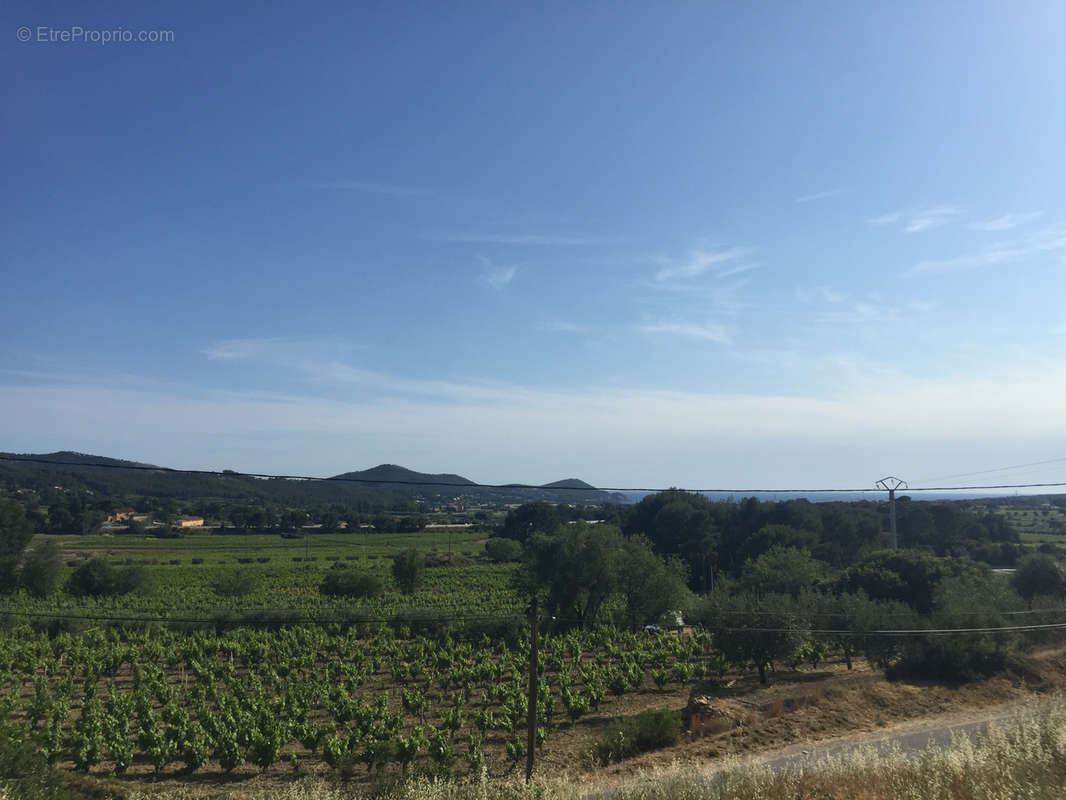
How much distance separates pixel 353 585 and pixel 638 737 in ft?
143

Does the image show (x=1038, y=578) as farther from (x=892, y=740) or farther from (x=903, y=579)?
(x=892, y=740)

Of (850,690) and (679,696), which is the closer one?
(850,690)

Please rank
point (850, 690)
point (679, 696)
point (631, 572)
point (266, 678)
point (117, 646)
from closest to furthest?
point (850, 690), point (679, 696), point (266, 678), point (117, 646), point (631, 572)

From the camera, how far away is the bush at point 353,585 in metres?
59.6

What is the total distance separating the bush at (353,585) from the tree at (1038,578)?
47.1 meters

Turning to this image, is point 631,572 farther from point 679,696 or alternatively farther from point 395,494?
point 395,494

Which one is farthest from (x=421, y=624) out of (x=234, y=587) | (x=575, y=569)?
(x=234, y=587)

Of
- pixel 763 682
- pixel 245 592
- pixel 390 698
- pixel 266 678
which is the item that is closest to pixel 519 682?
pixel 390 698

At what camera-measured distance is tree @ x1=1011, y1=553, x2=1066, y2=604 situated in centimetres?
3950

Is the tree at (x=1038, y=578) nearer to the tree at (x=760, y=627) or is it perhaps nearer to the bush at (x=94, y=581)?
the tree at (x=760, y=627)

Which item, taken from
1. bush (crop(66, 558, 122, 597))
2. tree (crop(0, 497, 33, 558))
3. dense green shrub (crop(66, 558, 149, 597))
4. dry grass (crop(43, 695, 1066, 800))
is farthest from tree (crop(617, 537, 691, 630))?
tree (crop(0, 497, 33, 558))

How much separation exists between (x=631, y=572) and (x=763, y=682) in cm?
1521

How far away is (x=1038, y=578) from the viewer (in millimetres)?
40438

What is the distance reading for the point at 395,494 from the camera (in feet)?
650
